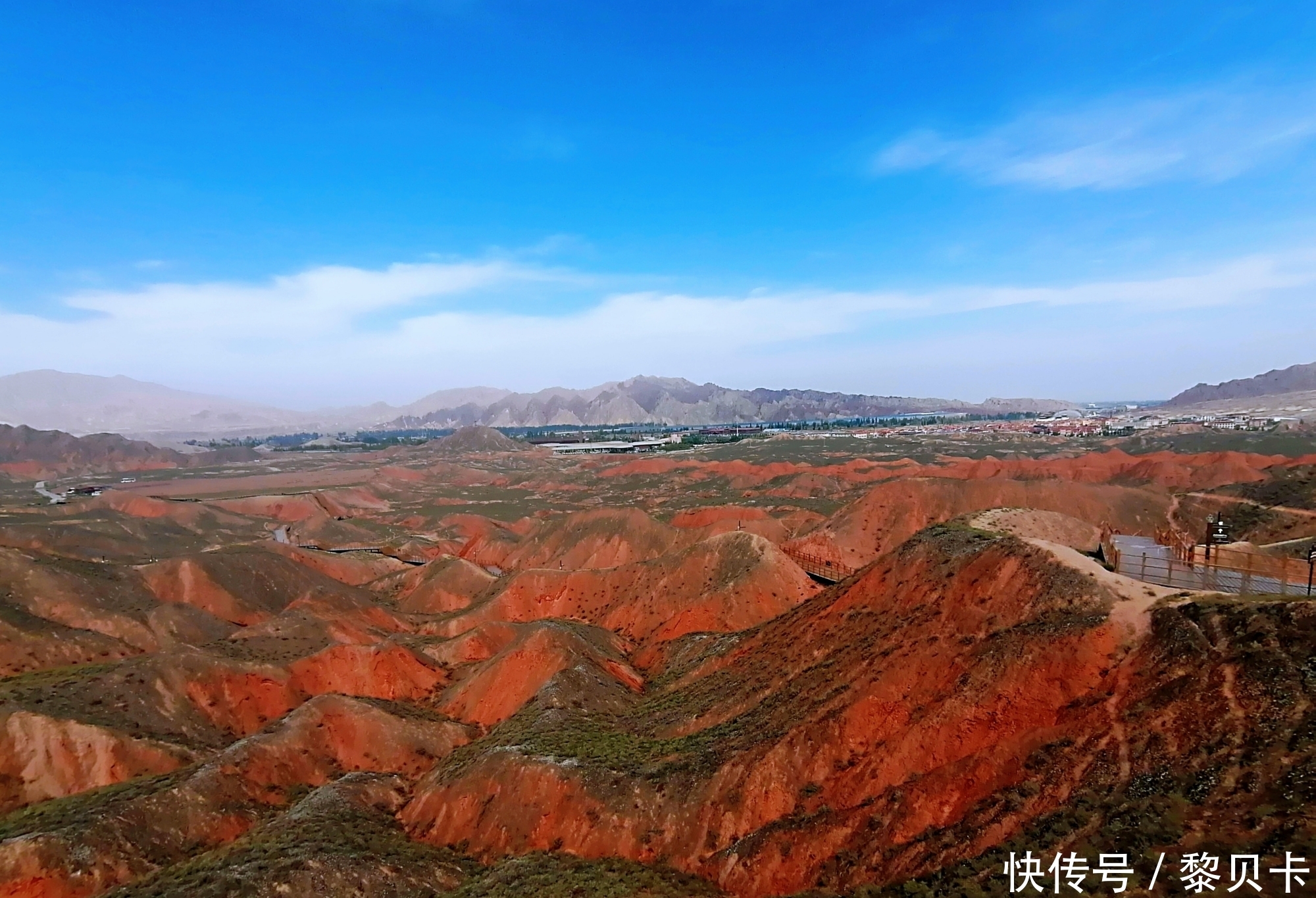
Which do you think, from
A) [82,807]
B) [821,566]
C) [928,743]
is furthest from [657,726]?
[821,566]

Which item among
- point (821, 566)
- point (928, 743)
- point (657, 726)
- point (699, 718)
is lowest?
point (657, 726)

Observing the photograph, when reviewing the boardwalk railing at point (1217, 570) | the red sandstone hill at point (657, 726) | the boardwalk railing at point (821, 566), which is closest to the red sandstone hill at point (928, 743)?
the red sandstone hill at point (657, 726)

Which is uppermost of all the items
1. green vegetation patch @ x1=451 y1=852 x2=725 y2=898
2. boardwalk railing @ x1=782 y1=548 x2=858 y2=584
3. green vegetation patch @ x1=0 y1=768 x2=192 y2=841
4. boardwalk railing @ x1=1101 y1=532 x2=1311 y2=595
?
boardwalk railing @ x1=1101 y1=532 x2=1311 y2=595

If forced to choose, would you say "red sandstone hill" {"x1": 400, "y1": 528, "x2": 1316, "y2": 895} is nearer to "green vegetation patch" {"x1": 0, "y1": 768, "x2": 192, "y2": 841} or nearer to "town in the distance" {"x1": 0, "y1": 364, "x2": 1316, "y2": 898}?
"town in the distance" {"x1": 0, "y1": 364, "x2": 1316, "y2": 898}

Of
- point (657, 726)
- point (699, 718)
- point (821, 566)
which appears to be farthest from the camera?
point (821, 566)

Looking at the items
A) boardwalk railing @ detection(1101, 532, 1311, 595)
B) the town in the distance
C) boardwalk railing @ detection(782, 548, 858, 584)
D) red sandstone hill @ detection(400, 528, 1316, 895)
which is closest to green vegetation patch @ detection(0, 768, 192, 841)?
the town in the distance

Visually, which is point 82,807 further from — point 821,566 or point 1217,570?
point 821,566

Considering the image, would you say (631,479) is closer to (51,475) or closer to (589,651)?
(589,651)

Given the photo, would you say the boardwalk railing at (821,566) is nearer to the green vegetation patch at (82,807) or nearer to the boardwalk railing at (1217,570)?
the boardwalk railing at (1217,570)
